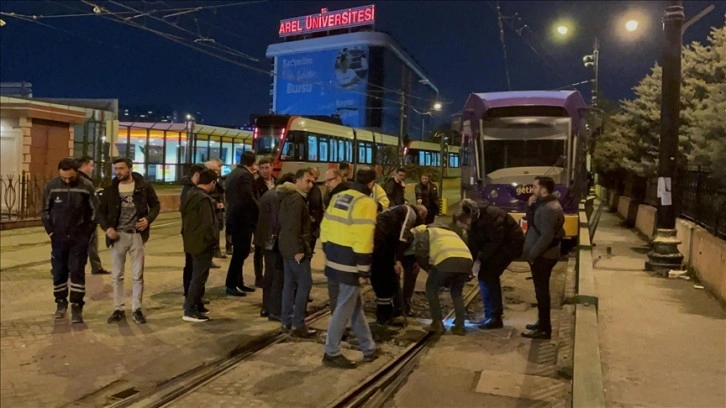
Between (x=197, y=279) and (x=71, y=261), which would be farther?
(x=197, y=279)

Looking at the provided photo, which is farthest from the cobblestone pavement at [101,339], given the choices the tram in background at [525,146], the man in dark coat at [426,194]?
Result: the tram in background at [525,146]

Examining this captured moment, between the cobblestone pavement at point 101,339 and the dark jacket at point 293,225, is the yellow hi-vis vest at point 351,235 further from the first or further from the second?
the cobblestone pavement at point 101,339

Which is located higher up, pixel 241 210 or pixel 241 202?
pixel 241 202

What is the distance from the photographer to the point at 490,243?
8.04 metres

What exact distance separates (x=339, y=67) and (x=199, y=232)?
347 feet

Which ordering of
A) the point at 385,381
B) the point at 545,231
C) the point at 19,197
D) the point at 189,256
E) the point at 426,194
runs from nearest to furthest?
the point at 385,381 → the point at 545,231 → the point at 189,256 → the point at 426,194 → the point at 19,197

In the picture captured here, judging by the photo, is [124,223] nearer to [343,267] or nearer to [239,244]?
[239,244]

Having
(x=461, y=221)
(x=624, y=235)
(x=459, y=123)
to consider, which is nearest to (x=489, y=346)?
(x=461, y=221)

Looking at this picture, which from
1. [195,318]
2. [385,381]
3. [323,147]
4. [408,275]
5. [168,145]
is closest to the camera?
[385,381]

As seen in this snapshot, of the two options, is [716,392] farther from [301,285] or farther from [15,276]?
[15,276]

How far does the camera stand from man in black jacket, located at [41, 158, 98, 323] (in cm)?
792

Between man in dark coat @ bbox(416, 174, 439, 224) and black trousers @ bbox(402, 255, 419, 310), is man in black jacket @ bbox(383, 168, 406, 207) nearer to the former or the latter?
man in dark coat @ bbox(416, 174, 439, 224)

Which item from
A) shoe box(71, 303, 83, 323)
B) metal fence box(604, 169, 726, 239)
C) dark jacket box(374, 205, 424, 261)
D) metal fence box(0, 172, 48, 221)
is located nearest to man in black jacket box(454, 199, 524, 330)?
dark jacket box(374, 205, 424, 261)

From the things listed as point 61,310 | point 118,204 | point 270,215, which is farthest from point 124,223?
point 270,215
